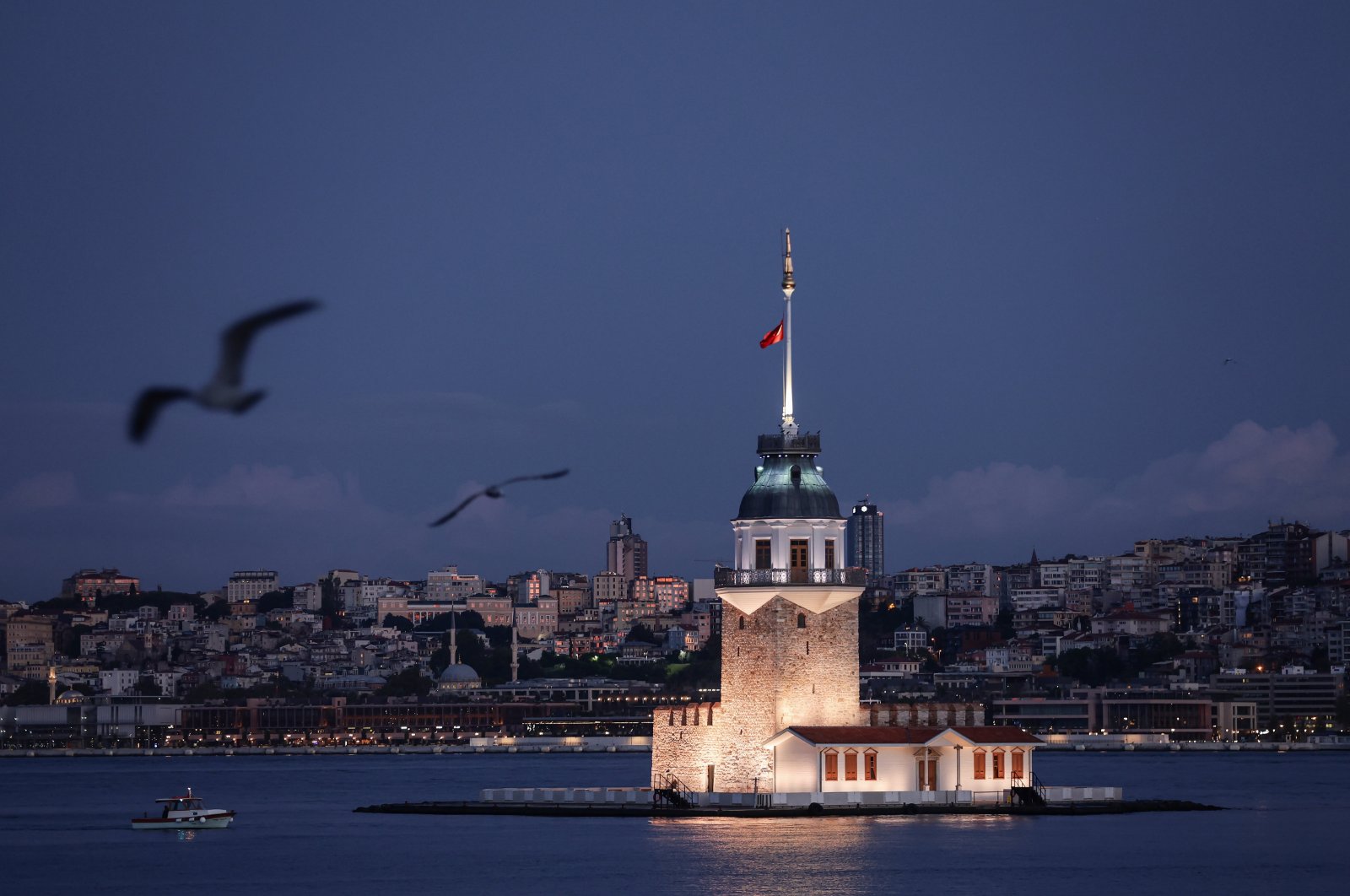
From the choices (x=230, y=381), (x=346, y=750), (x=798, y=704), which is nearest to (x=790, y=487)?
(x=798, y=704)

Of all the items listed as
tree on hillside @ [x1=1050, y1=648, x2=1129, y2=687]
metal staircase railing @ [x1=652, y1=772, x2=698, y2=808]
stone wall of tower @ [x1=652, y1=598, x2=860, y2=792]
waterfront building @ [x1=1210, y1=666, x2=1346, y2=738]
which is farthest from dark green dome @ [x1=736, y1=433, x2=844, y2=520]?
tree on hillside @ [x1=1050, y1=648, x2=1129, y2=687]

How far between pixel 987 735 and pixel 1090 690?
132794 millimetres

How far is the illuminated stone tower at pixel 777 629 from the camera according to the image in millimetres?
50594

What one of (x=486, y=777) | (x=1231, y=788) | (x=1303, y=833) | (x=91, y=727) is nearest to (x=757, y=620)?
(x=1303, y=833)

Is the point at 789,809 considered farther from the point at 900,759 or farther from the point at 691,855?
the point at 691,855

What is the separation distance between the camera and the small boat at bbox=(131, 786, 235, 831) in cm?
6284

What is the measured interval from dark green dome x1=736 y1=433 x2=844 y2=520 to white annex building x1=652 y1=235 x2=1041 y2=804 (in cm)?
2

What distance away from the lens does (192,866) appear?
5122 cm

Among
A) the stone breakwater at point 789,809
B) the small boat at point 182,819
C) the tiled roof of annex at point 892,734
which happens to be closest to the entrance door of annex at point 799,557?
the tiled roof of annex at point 892,734

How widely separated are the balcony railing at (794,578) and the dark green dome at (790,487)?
3.69 ft

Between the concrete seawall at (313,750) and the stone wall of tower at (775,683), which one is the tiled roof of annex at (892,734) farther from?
the concrete seawall at (313,750)

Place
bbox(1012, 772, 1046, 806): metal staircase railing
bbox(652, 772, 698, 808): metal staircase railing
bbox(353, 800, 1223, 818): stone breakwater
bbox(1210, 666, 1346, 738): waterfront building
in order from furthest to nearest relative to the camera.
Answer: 1. bbox(1210, 666, 1346, 738): waterfront building
2. bbox(1012, 772, 1046, 806): metal staircase railing
3. bbox(652, 772, 698, 808): metal staircase railing
4. bbox(353, 800, 1223, 818): stone breakwater

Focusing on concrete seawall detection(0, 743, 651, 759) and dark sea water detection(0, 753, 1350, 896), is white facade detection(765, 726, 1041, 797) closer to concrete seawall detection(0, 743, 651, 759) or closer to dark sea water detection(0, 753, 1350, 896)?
dark sea water detection(0, 753, 1350, 896)

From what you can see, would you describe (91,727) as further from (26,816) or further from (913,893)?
(913,893)
